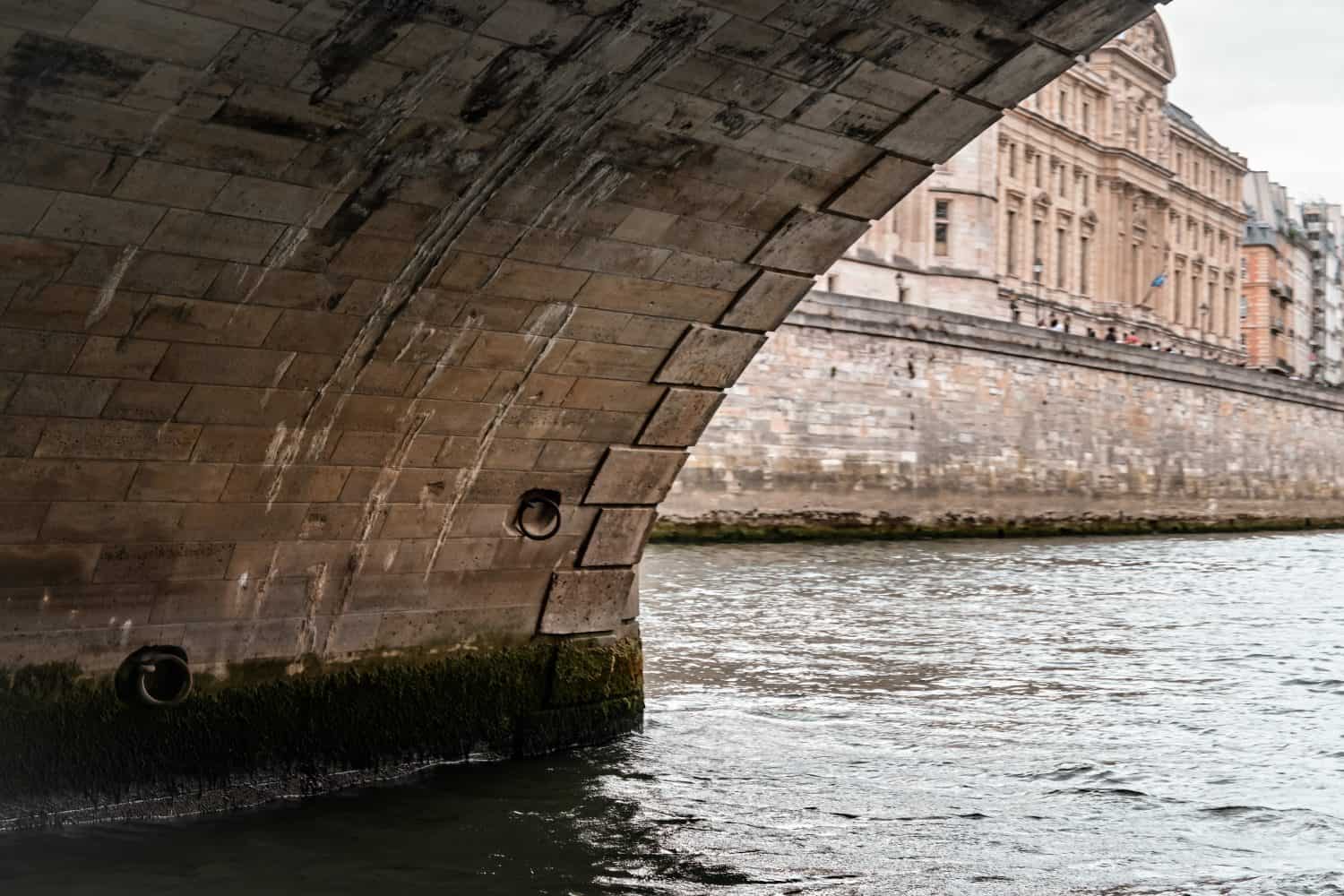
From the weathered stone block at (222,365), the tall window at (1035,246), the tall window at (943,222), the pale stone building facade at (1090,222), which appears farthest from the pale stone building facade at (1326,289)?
the weathered stone block at (222,365)

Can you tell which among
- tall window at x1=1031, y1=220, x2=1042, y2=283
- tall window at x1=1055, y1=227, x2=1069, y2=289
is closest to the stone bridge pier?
tall window at x1=1031, y1=220, x2=1042, y2=283

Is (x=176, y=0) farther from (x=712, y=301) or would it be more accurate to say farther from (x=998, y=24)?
(x=712, y=301)

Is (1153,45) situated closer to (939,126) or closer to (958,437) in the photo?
(958,437)

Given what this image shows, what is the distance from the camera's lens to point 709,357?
8.02 metres

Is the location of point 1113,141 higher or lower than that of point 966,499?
higher

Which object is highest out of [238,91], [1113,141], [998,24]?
[1113,141]

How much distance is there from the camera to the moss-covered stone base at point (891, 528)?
92.5 feet

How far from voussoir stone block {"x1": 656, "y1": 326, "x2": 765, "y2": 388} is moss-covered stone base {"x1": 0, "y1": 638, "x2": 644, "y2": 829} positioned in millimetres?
1437

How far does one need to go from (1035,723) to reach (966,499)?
2359 centimetres

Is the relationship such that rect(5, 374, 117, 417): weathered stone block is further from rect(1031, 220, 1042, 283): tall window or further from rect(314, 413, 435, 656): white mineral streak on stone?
rect(1031, 220, 1042, 283): tall window

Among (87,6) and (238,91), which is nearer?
(87,6)

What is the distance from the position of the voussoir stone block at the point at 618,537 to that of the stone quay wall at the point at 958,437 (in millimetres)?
18815

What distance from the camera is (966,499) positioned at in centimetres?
3316

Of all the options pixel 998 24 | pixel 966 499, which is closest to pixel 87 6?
pixel 998 24
